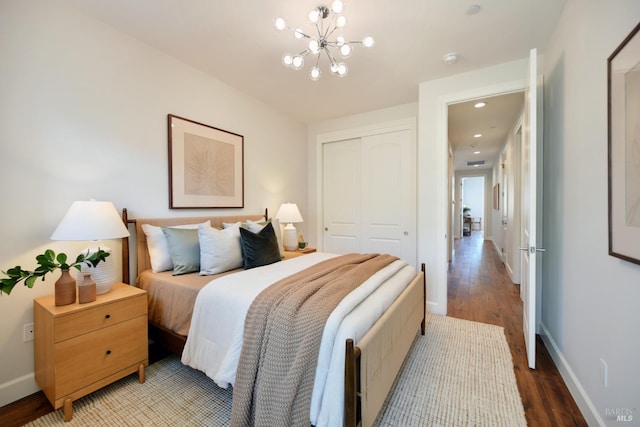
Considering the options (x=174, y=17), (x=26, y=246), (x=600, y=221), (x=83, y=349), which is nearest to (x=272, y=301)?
(x=83, y=349)

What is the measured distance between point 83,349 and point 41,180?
46.3 inches

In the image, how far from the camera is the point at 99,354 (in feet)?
5.49

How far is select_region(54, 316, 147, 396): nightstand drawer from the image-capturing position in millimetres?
1536

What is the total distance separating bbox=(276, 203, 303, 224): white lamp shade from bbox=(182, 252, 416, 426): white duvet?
164 centimetres

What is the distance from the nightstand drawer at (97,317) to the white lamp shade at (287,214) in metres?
2.02

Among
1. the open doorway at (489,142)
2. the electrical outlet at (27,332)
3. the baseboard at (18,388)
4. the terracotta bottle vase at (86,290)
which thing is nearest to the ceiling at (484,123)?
the open doorway at (489,142)

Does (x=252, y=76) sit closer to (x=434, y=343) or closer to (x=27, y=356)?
(x=27, y=356)

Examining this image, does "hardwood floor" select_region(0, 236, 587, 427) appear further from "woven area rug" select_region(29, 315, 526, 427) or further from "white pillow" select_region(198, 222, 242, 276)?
"white pillow" select_region(198, 222, 242, 276)

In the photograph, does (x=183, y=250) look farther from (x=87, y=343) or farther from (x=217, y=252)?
(x=87, y=343)

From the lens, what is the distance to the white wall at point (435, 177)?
2.94 metres

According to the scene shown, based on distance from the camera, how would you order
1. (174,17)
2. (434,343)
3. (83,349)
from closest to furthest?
1. (83,349)
2. (174,17)
3. (434,343)

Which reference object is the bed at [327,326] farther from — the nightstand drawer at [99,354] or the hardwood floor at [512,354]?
the hardwood floor at [512,354]

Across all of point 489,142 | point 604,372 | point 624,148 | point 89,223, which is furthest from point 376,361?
point 489,142

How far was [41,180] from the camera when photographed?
1813 mm
